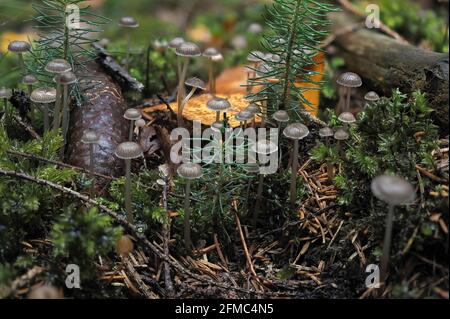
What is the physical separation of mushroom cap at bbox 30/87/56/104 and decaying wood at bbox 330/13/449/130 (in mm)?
2332

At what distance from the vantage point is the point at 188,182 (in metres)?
2.67

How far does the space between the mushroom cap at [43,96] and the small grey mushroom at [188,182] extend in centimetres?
104

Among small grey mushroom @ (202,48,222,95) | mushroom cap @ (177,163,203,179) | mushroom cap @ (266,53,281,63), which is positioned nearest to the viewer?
mushroom cap @ (177,163,203,179)

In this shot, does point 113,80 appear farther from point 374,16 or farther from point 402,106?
point 374,16

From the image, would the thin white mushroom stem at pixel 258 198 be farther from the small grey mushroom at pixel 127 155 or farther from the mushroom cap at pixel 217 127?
the small grey mushroom at pixel 127 155

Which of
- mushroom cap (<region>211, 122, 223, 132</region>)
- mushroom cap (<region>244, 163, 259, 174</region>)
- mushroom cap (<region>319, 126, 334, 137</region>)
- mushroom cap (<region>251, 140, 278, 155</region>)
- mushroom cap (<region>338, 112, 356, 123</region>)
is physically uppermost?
mushroom cap (<region>338, 112, 356, 123</region>)

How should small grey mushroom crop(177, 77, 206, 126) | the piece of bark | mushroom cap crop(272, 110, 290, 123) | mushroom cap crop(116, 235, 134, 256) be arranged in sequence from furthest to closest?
small grey mushroom crop(177, 77, 206, 126)
the piece of bark
mushroom cap crop(272, 110, 290, 123)
mushroom cap crop(116, 235, 134, 256)

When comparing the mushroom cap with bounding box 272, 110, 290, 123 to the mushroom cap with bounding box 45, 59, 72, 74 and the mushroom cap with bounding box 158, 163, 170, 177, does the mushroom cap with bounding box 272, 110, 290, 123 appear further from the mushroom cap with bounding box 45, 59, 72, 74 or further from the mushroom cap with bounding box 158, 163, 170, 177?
the mushroom cap with bounding box 45, 59, 72, 74

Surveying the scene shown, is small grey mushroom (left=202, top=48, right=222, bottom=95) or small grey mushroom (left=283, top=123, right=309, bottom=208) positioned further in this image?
small grey mushroom (left=202, top=48, right=222, bottom=95)

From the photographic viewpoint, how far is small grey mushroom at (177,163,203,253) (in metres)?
2.59

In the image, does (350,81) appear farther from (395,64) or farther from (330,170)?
(395,64)

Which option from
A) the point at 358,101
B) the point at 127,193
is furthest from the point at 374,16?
the point at 127,193

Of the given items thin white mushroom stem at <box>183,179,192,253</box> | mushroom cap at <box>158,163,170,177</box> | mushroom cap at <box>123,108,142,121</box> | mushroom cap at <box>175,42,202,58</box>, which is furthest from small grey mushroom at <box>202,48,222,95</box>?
thin white mushroom stem at <box>183,179,192,253</box>

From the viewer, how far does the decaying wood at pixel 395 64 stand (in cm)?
297
